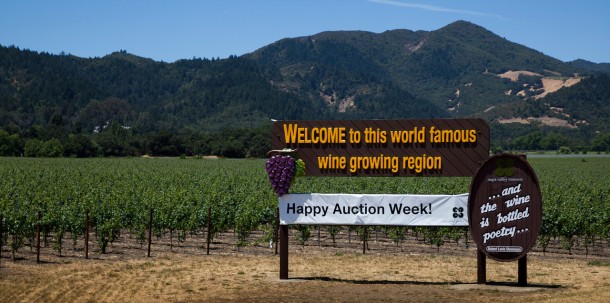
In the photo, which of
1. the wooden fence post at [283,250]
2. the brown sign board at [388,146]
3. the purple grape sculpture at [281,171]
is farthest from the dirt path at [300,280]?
the brown sign board at [388,146]

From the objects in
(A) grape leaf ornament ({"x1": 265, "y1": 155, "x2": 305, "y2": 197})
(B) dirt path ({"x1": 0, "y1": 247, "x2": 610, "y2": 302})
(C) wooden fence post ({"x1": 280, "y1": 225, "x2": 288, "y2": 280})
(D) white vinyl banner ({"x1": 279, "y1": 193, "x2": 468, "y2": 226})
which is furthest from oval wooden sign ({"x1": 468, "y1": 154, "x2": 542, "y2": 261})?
(C) wooden fence post ({"x1": 280, "y1": 225, "x2": 288, "y2": 280})

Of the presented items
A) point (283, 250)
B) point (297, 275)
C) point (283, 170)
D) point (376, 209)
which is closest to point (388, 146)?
point (376, 209)

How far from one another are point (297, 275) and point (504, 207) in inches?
217

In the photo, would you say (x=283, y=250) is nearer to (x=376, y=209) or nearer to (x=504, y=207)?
(x=376, y=209)

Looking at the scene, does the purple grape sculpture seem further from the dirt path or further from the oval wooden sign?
the oval wooden sign

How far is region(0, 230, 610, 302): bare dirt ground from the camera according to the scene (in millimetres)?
15961

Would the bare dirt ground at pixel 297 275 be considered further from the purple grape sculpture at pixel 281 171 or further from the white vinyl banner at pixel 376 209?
the purple grape sculpture at pixel 281 171

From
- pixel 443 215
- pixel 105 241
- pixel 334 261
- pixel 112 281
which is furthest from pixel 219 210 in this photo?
pixel 443 215

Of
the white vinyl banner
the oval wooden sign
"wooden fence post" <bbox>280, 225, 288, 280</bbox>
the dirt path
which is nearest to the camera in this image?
the dirt path

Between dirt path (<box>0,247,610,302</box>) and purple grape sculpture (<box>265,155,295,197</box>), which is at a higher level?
purple grape sculpture (<box>265,155,295,197</box>)

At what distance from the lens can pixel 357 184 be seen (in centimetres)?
4756

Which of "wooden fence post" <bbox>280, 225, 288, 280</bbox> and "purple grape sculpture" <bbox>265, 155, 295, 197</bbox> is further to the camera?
"wooden fence post" <bbox>280, 225, 288, 280</bbox>

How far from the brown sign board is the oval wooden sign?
1.57 ft

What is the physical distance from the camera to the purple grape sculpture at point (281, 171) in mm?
17578
